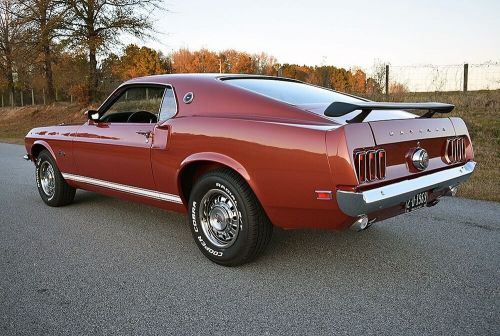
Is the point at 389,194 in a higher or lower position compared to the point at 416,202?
higher

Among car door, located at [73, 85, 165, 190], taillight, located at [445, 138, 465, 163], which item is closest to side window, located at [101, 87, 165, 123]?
car door, located at [73, 85, 165, 190]

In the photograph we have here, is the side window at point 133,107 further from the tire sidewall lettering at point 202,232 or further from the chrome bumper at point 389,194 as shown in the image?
the chrome bumper at point 389,194

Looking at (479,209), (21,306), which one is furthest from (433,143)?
(21,306)

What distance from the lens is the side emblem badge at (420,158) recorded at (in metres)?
3.24

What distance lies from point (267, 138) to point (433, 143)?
4.29 ft

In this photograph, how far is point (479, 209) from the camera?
16.8ft

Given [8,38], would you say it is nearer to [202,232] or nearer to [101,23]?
[101,23]

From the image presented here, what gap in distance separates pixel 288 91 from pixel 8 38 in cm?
3402

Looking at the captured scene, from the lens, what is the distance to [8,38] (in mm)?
32281

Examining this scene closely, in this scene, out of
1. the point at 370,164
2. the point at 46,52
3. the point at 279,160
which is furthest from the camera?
the point at 46,52

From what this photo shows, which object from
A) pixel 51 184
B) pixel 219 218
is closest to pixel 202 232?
pixel 219 218

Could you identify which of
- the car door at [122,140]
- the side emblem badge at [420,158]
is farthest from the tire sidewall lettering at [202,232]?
the side emblem badge at [420,158]

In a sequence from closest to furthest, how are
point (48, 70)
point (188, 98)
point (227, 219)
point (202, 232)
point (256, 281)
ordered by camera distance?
point (256, 281), point (227, 219), point (202, 232), point (188, 98), point (48, 70)

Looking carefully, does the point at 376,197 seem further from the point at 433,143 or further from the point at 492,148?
the point at 492,148
